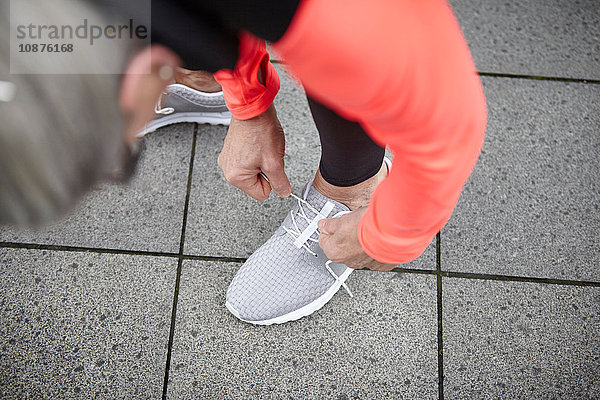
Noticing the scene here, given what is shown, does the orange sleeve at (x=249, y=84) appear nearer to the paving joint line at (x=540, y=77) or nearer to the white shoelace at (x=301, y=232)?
the white shoelace at (x=301, y=232)

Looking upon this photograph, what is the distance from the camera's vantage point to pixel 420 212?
73 cm

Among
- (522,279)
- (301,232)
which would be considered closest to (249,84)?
(301,232)

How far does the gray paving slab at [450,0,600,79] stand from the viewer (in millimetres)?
1792

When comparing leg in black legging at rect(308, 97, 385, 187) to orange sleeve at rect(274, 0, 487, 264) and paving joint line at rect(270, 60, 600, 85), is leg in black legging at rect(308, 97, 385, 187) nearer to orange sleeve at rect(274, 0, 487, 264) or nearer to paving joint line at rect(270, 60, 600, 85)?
orange sleeve at rect(274, 0, 487, 264)

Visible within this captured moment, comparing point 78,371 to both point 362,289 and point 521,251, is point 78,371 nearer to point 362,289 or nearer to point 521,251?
point 362,289

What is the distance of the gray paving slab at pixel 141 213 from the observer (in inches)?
59.4

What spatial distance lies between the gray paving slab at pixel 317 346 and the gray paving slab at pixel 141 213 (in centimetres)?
17

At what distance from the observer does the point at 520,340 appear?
142 cm

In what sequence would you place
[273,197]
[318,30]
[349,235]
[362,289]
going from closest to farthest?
1. [318,30]
2. [349,235]
3. [362,289]
4. [273,197]

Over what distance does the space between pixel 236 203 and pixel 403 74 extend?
1140 millimetres

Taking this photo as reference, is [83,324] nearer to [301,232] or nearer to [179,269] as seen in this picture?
[179,269]

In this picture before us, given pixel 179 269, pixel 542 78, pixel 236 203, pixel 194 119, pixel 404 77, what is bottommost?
pixel 179 269

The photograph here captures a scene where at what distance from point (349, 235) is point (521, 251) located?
2.59 ft

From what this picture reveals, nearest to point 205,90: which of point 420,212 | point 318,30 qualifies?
point 420,212
